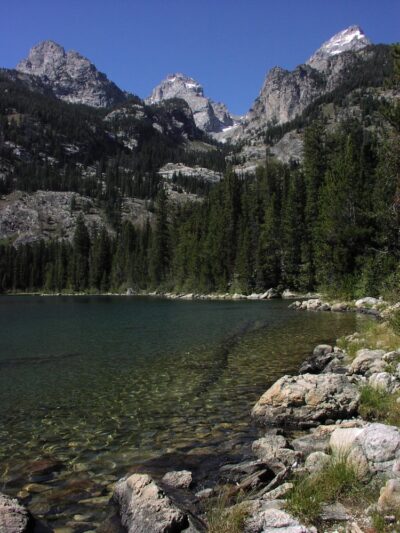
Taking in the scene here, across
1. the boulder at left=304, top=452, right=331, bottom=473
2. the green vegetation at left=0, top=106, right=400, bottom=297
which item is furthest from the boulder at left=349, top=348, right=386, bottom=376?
the green vegetation at left=0, top=106, right=400, bottom=297

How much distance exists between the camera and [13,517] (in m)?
6.41

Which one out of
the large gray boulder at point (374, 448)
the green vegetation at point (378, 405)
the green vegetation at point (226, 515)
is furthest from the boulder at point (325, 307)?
the green vegetation at point (226, 515)

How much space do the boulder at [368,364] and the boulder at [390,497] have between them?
377 inches

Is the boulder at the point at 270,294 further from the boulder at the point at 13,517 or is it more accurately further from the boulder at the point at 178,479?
the boulder at the point at 13,517

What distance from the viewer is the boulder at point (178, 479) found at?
8438 mm

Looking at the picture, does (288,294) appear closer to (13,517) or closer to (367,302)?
(367,302)

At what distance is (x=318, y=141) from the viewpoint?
94250 mm

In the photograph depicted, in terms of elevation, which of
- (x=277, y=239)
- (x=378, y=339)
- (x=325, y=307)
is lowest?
(x=378, y=339)

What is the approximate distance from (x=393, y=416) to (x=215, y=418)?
16.8 feet

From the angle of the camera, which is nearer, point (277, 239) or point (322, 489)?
point (322, 489)

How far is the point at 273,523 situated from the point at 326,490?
3.80ft

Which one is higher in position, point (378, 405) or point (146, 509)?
point (378, 405)

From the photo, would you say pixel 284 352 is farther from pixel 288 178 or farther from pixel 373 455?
pixel 288 178

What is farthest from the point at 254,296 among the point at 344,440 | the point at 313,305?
the point at 344,440
